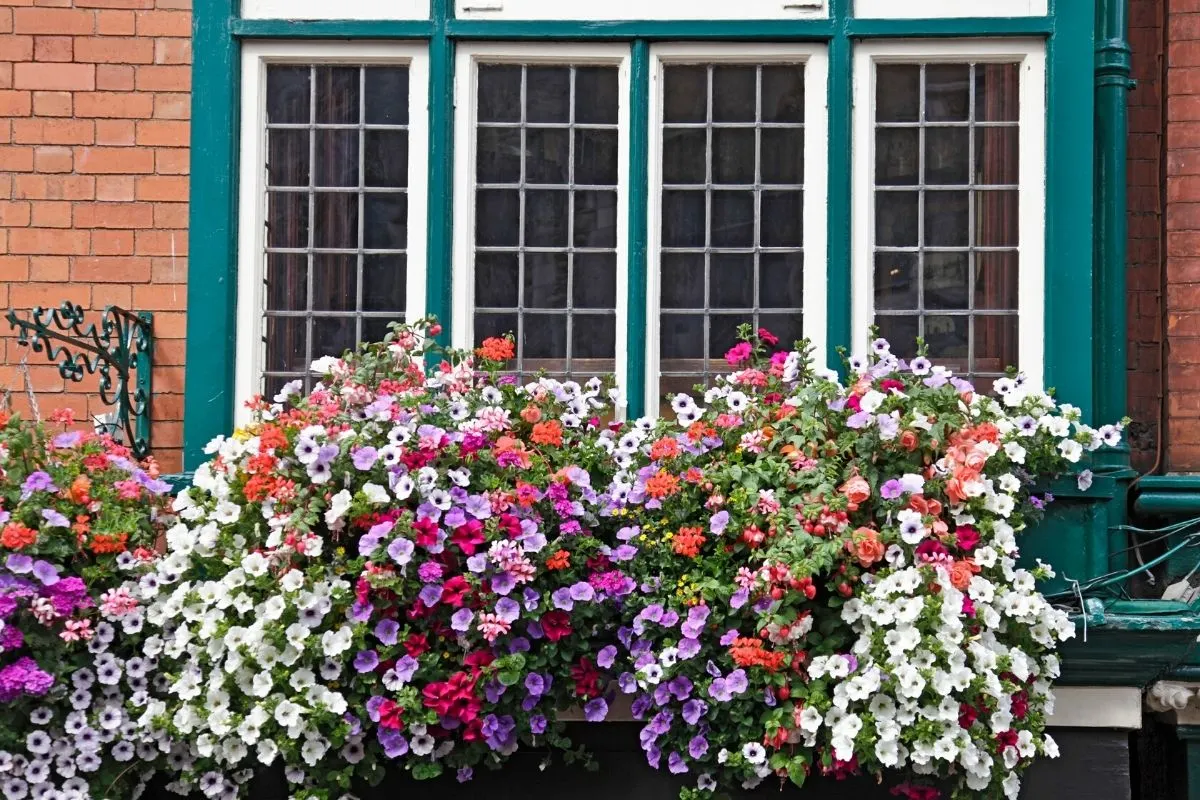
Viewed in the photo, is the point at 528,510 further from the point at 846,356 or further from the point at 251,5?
the point at 251,5

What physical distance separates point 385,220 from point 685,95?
1243mm

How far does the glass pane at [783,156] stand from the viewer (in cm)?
607

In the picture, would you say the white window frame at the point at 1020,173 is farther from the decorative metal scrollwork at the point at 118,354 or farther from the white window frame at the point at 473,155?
the decorative metal scrollwork at the point at 118,354

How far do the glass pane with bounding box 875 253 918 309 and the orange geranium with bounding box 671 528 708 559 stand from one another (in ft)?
4.43

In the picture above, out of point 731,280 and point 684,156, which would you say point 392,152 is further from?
point 731,280

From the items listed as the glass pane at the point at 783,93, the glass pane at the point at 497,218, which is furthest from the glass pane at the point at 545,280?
the glass pane at the point at 783,93

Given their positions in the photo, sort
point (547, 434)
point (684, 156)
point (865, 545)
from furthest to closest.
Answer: point (684, 156), point (547, 434), point (865, 545)

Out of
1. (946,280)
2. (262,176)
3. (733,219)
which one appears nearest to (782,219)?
(733,219)

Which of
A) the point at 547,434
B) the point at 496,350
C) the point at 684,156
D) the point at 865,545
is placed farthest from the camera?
the point at 684,156

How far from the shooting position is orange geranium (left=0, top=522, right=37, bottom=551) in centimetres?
500

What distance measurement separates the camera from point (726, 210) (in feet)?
20.0

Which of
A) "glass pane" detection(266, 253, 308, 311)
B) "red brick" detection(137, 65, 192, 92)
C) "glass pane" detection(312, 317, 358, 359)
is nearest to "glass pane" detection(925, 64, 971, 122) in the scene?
"glass pane" detection(312, 317, 358, 359)

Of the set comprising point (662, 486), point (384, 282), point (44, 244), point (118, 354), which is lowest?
point (662, 486)

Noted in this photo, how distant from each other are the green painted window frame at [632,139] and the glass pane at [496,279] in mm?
137
